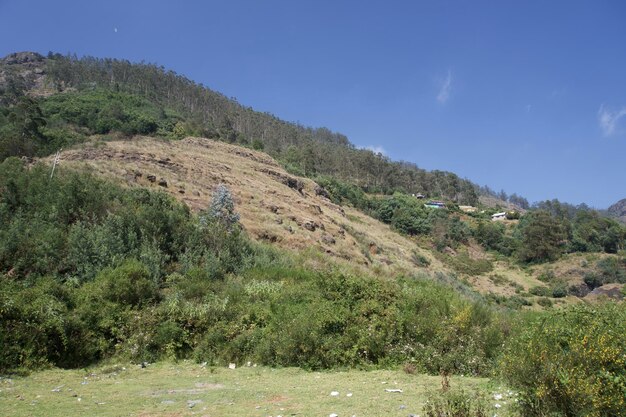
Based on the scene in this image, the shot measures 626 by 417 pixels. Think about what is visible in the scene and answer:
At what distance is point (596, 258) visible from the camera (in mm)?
60719

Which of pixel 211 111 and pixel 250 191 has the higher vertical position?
pixel 211 111

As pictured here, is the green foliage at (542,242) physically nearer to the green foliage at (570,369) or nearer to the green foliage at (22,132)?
the green foliage at (22,132)

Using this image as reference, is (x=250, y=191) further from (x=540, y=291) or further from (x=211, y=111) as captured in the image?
(x=211, y=111)

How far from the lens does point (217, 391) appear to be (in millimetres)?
8680

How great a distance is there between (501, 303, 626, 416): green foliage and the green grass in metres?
0.50

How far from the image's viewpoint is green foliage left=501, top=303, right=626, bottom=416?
480 centimetres

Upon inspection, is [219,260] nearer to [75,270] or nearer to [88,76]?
[75,270]

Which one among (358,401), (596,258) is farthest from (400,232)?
(358,401)

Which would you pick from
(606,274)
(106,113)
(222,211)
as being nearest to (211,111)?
(106,113)

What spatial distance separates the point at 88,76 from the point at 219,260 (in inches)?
4126

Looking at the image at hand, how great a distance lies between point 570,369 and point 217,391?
250 inches

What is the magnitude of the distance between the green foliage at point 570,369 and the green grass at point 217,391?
500mm

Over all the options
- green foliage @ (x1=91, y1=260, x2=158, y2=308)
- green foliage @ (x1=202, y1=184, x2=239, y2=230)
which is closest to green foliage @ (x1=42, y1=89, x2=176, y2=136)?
green foliage @ (x1=202, y1=184, x2=239, y2=230)

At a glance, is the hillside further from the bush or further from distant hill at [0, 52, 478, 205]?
distant hill at [0, 52, 478, 205]
